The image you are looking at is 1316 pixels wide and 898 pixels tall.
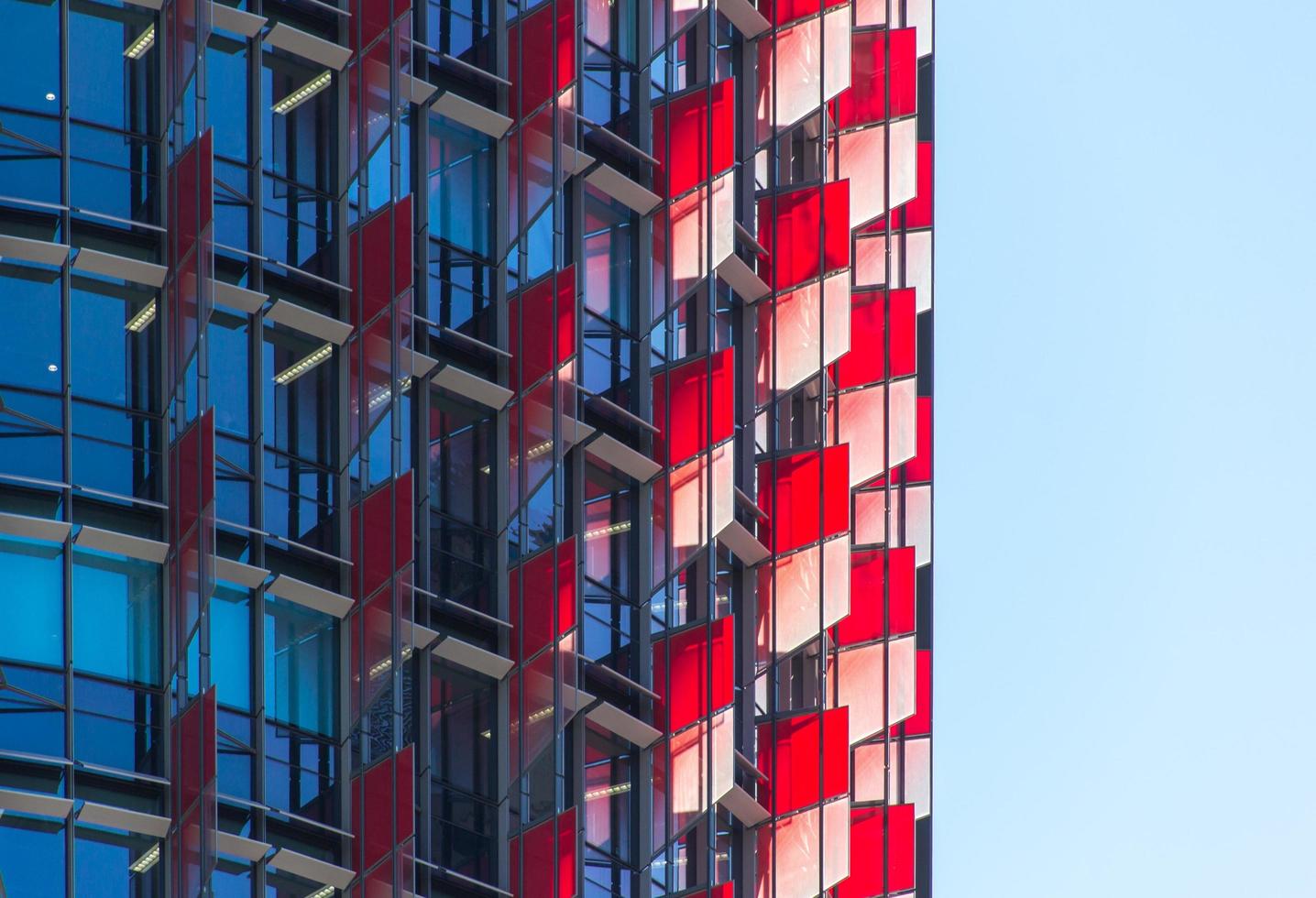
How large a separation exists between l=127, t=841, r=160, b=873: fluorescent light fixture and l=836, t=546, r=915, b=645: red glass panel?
77.9 ft

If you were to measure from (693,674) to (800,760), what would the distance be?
6.33 m

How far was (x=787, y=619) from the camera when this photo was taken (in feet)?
210

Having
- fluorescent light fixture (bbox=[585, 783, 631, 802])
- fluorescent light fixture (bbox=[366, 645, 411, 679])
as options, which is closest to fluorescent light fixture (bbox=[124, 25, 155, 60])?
fluorescent light fixture (bbox=[366, 645, 411, 679])

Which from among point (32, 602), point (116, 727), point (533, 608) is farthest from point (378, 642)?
point (32, 602)

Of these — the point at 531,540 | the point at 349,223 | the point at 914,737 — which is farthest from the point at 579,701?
the point at 914,737

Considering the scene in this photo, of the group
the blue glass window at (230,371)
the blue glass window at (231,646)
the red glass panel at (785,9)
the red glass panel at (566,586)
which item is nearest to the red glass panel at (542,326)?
the red glass panel at (566,586)

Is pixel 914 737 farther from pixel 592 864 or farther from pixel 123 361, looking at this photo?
pixel 123 361

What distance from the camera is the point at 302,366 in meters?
51.8

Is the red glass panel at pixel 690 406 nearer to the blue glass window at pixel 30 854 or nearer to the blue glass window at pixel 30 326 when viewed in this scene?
the blue glass window at pixel 30 326

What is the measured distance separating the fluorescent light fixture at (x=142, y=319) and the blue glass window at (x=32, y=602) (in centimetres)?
388

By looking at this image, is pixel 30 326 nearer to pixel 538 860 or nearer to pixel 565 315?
pixel 565 315

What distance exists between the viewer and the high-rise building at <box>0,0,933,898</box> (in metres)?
48.2

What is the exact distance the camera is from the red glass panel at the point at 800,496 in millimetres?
64312

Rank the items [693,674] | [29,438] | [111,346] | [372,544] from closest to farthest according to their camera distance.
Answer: [29,438], [111,346], [372,544], [693,674]
